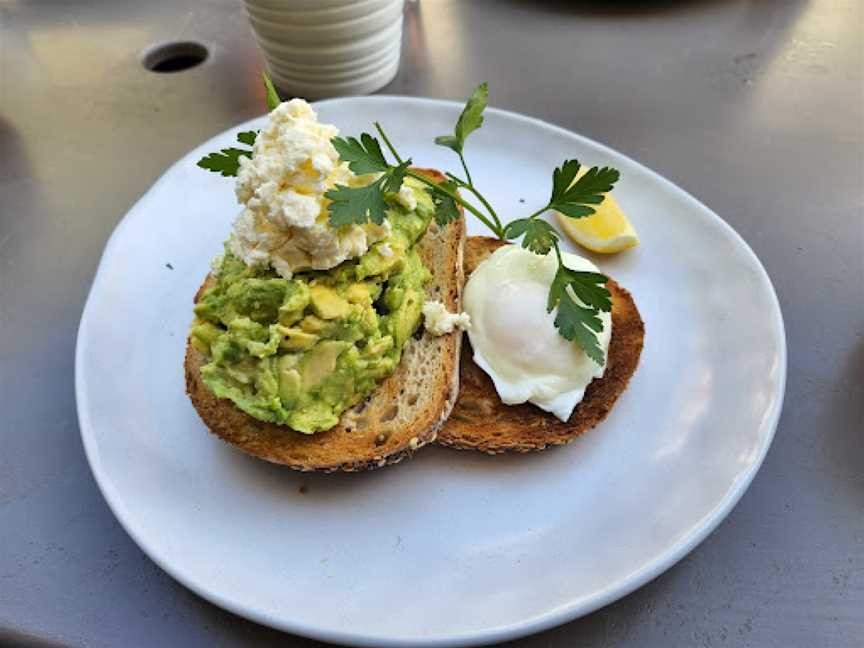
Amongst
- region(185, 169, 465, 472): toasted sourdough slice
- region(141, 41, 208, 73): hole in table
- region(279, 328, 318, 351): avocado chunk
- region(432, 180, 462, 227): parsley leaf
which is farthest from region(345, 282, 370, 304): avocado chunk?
region(141, 41, 208, 73): hole in table

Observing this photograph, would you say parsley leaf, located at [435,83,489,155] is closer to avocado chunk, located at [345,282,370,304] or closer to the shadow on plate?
avocado chunk, located at [345,282,370,304]

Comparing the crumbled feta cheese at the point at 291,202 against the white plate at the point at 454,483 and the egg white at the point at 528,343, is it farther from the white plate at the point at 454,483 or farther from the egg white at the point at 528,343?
the white plate at the point at 454,483

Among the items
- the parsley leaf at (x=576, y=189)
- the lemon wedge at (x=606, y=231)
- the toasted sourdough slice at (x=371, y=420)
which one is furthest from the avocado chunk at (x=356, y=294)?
the lemon wedge at (x=606, y=231)

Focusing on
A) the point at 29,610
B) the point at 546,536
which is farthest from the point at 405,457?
the point at 29,610

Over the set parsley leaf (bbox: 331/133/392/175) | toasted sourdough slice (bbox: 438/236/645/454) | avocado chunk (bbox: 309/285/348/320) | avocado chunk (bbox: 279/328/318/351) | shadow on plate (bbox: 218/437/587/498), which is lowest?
shadow on plate (bbox: 218/437/587/498)

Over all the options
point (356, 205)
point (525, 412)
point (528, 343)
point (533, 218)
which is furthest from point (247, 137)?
point (525, 412)

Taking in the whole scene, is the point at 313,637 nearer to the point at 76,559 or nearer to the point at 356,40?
the point at 76,559
